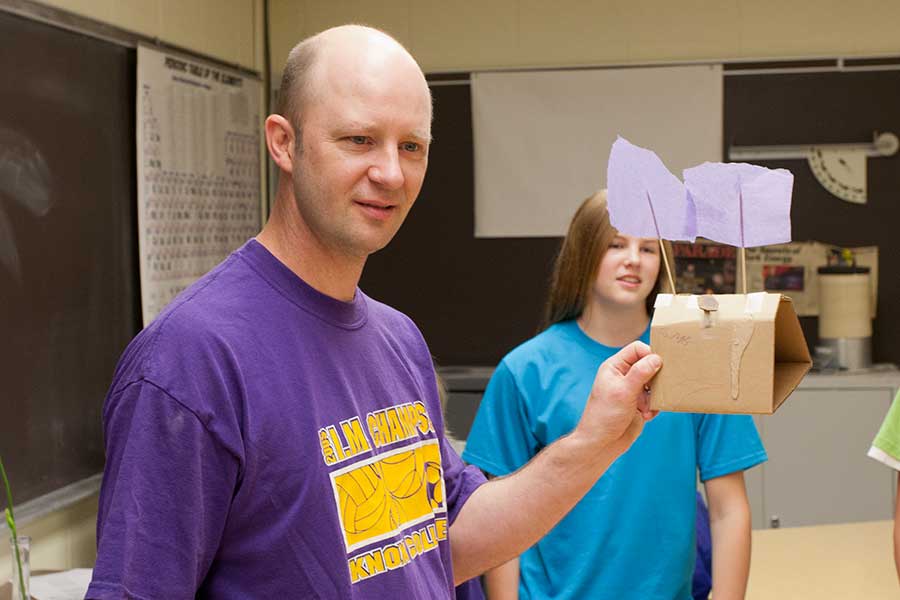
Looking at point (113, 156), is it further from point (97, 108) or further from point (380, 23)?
point (380, 23)

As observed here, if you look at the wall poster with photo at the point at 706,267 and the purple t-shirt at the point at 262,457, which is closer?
the purple t-shirt at the point at 262,457

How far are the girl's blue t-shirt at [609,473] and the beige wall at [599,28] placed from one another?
234 cm

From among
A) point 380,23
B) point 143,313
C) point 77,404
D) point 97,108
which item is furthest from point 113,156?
point 380,23

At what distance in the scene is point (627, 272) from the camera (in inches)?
82.2

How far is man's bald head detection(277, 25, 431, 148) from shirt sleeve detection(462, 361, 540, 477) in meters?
1.02

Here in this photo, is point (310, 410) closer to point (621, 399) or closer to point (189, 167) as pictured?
point (621, 399)

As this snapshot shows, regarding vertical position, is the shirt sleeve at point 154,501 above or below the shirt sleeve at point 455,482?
above

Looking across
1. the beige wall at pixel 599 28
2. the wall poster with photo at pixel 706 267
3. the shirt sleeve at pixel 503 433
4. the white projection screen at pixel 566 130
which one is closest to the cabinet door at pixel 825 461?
the wall poster with photo at pixel 706 267

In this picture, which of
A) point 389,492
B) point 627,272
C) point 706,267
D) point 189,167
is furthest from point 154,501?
point 706,267

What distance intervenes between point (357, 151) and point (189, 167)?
2540 millimetres

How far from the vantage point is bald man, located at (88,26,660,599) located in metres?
0.99

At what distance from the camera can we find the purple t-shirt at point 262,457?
982 millimetres

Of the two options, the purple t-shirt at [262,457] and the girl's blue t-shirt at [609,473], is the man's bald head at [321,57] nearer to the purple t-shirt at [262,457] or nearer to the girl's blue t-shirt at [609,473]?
the purple t-shirt at [262,457]

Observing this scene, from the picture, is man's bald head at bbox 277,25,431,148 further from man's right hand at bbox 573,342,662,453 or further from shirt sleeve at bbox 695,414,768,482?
shirt sleeve at bbox 695,414,768,482
